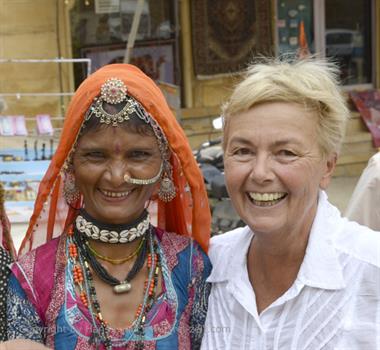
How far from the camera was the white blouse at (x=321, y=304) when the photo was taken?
1.89 meters

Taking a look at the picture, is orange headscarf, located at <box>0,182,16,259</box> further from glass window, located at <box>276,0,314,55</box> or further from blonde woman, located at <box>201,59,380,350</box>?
glass window, located at <box>276,0,314,55</box>

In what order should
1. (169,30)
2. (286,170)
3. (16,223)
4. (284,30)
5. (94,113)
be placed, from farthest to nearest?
1. (284,30)
2. (169,30)
3. (16,223)
4. (94,113)
5. (286,170)

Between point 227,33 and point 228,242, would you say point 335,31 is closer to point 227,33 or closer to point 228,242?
point 227,33

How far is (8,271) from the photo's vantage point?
2156 millimetres

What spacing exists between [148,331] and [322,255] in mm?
572

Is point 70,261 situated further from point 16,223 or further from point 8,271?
point 16,223

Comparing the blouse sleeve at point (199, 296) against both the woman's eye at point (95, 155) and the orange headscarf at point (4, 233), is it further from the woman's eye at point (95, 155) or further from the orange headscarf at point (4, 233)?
the orange headscarf at point (4, 233)

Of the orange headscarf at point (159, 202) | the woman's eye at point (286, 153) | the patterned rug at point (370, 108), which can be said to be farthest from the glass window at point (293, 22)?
the woman's eye at point (286, 153)

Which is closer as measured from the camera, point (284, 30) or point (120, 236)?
point (120, 236)

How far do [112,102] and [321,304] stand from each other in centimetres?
83

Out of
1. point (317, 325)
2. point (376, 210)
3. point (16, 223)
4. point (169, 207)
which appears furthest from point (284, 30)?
point (317, 325)

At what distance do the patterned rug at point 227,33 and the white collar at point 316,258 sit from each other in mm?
6786

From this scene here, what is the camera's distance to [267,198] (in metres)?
1.93

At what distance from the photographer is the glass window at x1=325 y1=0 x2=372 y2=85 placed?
9.73 m
